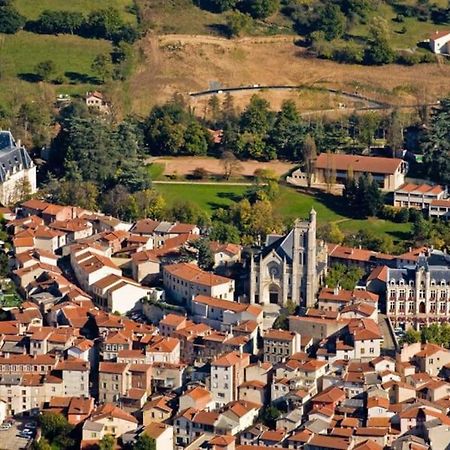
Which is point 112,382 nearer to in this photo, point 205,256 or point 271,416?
point 271,416

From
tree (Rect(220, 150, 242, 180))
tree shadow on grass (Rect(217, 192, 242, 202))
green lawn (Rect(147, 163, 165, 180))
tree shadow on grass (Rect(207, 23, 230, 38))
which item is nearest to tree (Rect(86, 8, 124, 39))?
tree shadow on grass (Rect(207, 23, 230, 38))

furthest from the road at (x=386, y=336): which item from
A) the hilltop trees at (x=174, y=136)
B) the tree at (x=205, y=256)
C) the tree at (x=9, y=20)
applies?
the tree at (x=9, y=20)

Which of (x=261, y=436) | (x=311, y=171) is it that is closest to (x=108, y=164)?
(x=311, y=171)

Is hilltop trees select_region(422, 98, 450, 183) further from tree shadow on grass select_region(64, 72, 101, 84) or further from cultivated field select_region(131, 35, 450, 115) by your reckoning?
tree shadow on grass select_region(64, 72, 101, 84)

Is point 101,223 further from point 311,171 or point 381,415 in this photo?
point 381,415

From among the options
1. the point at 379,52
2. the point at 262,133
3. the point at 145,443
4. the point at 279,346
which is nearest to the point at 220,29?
the point at 379,52
